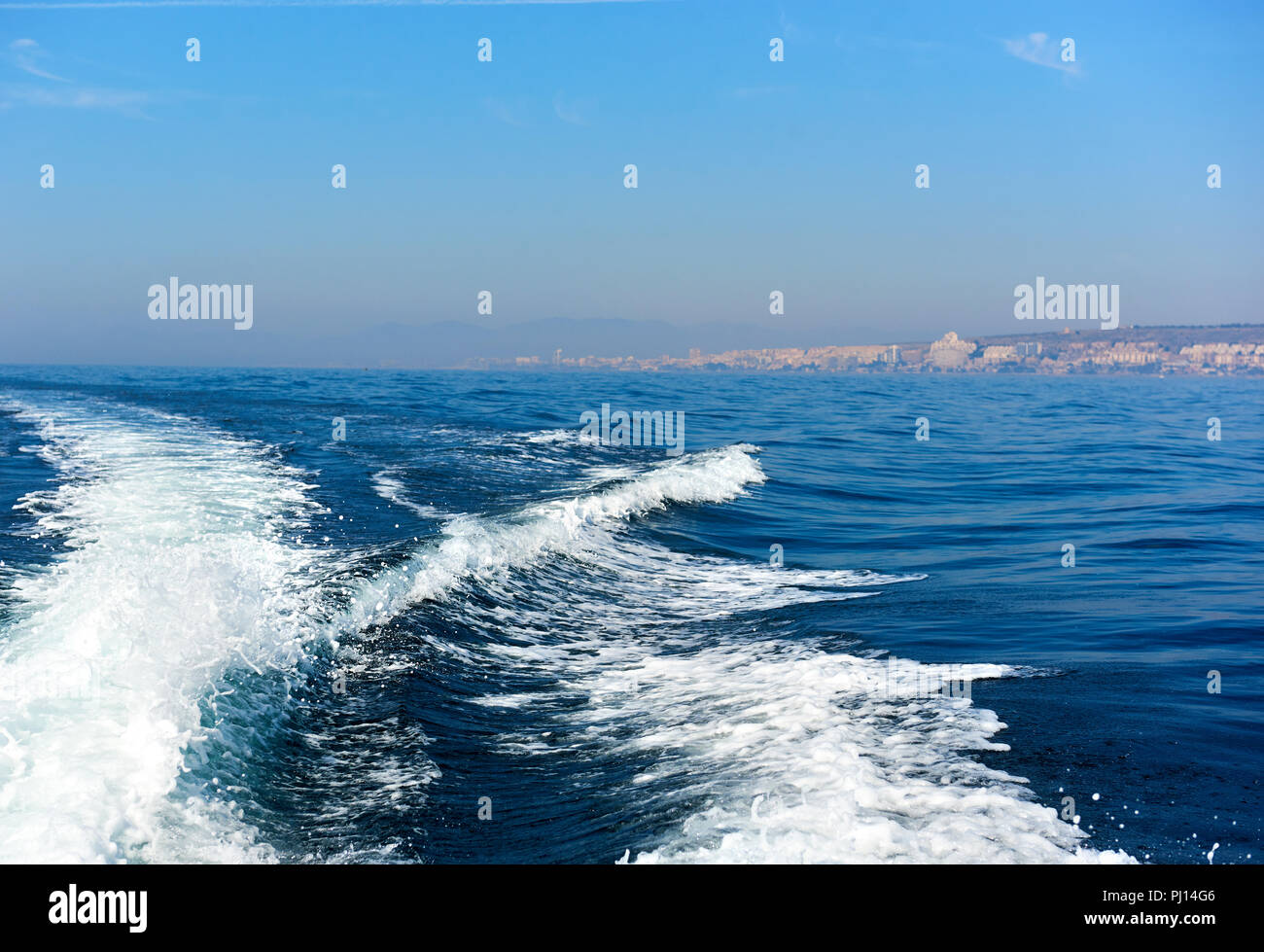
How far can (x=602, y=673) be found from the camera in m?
9.32

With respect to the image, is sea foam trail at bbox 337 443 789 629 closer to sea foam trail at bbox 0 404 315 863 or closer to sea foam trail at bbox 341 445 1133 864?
sea foam trail at bbox 341 445 1133 864

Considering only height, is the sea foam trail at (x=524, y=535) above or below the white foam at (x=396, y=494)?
below

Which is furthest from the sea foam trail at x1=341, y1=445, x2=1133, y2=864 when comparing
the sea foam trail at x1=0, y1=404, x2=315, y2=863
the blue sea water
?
the sea foam trail at x1=0, y1=404, x2=315, y2=863

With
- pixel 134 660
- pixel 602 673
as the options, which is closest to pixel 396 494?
pixel 602 673

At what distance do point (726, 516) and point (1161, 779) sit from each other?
13.6 metres

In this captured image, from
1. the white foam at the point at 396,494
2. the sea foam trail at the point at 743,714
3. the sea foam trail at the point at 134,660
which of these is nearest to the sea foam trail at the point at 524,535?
the sea foam trail at the point at 743,714

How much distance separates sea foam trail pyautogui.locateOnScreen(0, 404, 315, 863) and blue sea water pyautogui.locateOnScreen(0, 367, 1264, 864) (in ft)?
0.11

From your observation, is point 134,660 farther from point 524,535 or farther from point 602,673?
point 524,535

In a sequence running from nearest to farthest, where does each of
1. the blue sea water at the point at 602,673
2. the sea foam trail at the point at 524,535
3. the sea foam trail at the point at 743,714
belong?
the sea foam trail at the point at 743,714
the blue sea water at the point at 602,673
the sea foam trail at the point at 524,535

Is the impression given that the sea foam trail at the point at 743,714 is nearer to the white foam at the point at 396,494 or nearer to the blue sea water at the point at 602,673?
the blue sea water at the point at 602,673

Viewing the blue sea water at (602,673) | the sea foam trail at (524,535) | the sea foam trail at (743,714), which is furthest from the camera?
the sea foam trail at (524,535)

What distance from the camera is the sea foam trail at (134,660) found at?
5.38 m

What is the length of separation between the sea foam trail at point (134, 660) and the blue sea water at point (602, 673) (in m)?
0.03

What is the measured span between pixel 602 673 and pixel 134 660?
14.8ft
